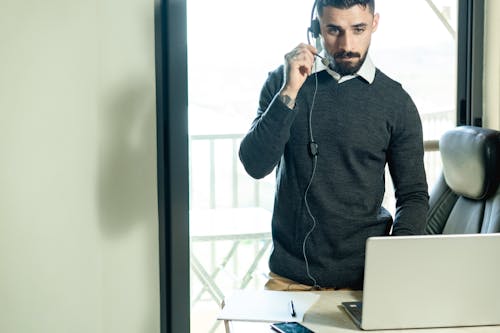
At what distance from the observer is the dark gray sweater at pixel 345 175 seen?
204 centimetres

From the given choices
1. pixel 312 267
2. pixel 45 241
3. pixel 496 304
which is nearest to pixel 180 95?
pixel 45 241

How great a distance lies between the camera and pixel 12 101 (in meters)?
2.46

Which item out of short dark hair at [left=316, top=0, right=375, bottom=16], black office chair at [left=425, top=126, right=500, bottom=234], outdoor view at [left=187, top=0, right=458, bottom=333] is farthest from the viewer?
outdoor view at [left=187, top=0, right=458, bottom=333]

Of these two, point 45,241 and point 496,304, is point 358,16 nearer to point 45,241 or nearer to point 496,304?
point 496,304

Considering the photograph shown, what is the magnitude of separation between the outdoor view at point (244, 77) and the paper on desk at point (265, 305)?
13.7 inches

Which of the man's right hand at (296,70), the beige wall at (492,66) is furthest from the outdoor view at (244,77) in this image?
the man's right hand at (296,70)

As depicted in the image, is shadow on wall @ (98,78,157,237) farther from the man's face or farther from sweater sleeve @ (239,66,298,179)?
the man's face

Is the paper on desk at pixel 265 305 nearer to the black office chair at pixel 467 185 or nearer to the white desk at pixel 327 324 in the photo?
the white desk at pixel 327 324

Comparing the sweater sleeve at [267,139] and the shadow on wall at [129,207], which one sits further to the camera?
the shadow on wall at [129,207]

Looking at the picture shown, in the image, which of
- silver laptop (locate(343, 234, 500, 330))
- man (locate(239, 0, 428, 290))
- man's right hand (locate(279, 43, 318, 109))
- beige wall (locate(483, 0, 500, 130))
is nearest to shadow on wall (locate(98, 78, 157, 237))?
man (locate(239, 0, 428, 290))

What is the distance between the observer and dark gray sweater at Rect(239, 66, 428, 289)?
2.04 metres

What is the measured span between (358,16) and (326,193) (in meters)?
0.52

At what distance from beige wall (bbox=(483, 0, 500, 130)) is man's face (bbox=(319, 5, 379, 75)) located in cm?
110

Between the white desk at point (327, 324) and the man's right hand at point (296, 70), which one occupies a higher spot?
the man's right hand at point (296, 70)
